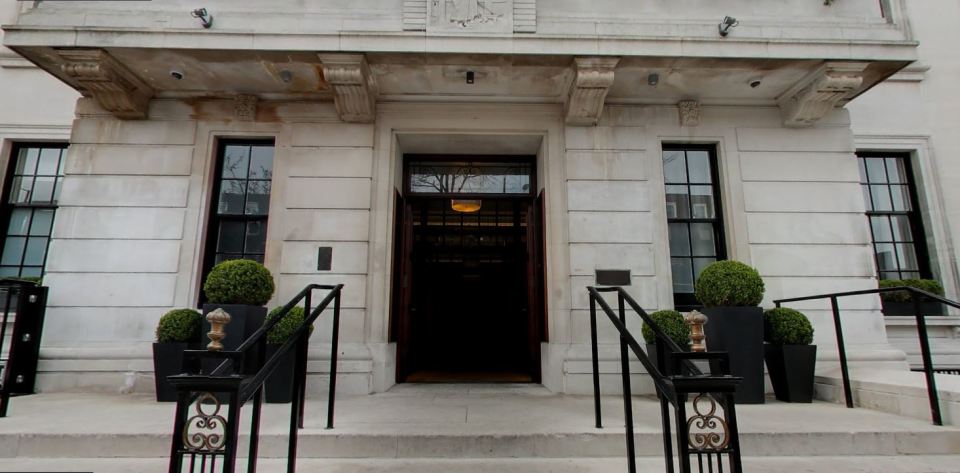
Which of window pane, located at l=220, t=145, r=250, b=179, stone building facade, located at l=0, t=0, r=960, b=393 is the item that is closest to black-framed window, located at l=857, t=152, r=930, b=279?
stone building facade, located at l=0, t=0, r=960, b=393

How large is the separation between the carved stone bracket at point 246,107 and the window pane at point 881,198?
976 centimetres

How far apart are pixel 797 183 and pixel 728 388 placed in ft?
17.2

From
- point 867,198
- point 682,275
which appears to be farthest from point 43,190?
point 867,198

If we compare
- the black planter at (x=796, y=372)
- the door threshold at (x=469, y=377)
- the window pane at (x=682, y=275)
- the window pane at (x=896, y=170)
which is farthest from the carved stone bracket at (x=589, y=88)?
the window pane at (x=896, y=170)

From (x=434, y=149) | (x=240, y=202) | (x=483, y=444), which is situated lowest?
(x=483, y=444)

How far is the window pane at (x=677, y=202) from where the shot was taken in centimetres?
620

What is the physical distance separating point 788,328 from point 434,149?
4.79 m

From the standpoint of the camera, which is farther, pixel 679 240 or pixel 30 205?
pixel 30 205

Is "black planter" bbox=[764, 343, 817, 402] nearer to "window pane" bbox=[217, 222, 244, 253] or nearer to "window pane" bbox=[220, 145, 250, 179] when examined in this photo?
"window pane" bbox=[217, 222, 244, 253]

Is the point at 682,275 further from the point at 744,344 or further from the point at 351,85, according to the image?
the point at 351,85

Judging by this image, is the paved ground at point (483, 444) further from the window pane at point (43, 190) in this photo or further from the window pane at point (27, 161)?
the window pane at point (27, 161)

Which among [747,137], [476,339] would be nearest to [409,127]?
[747,137]

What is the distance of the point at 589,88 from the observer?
5.42m

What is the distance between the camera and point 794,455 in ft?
10.7
